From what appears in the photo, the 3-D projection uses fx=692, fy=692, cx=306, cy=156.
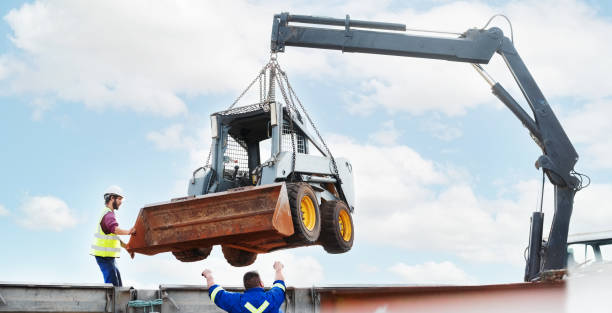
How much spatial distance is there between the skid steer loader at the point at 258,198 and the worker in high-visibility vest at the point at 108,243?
89 cm

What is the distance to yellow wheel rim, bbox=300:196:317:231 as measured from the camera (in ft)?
30.2

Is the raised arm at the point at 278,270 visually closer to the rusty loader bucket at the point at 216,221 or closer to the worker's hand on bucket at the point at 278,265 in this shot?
the worker's hand on bucket at the point at 278,265

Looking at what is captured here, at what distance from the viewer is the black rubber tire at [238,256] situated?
384 inches

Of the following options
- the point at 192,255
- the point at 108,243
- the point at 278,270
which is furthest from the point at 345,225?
the point at 278,270

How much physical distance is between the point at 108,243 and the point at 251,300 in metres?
3.38

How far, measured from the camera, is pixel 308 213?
9.35 m

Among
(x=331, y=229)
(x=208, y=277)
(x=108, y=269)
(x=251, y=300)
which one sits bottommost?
(x=251, y=300)

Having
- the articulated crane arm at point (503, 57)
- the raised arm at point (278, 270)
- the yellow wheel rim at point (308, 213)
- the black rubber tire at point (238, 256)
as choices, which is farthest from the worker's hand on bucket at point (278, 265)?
the articulated crane arm at point (503, 57)

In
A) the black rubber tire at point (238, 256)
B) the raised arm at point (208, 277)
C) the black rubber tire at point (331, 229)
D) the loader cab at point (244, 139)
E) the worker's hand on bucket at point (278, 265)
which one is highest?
the loader cab at point (244, 139)

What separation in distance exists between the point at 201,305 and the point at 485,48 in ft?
21.5

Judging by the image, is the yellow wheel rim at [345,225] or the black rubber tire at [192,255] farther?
the yellow wheel rim at [345,225]

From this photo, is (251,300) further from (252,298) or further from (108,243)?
(108,243)

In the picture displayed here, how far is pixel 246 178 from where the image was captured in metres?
10.5

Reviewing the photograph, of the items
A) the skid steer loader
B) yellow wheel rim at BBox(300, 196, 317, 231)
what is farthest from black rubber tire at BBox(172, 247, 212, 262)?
yellow wheel rim at BBox(300, 196, 317, 231)
